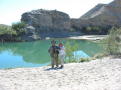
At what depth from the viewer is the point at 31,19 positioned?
65.9 metres

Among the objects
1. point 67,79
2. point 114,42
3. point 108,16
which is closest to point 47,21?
point 108,16

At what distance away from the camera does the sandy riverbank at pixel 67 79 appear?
30.6ft

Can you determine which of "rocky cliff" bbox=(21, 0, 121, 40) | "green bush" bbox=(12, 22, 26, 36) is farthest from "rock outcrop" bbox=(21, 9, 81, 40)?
"green bush" bbox=(12, 22, 26, 36)

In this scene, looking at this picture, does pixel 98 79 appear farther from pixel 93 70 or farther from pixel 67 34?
pixel 67 34

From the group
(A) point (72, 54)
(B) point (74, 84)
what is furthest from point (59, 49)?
(A) point (72, 54)

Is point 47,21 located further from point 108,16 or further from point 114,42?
point 114,42

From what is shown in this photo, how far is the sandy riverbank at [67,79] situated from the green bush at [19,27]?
4698 cm

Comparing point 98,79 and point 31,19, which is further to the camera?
point 31,19

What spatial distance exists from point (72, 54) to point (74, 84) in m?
11.7

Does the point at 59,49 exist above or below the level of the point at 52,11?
below

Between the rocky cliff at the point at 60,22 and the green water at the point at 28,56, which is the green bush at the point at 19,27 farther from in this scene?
the green water at the point at 28,56

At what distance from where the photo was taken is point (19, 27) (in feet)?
197

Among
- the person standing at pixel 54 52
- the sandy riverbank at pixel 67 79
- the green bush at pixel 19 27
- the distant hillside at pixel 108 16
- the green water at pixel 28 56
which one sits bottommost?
the green water at pixel 28 56

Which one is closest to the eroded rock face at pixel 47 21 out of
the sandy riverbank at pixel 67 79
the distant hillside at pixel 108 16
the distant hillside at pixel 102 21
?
the distant hillside at pixel 102 21
